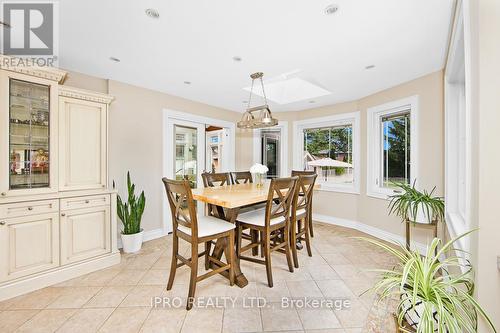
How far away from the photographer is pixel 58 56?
2.34 meters

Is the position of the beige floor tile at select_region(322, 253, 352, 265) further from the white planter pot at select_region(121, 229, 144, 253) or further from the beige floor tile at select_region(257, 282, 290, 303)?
the white planter pot at select_region(121, 229, 144, 253)

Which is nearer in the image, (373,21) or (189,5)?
(189,5)

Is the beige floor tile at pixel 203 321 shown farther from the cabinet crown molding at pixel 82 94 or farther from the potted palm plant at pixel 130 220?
the cabinet crown molding at pixel 82 94

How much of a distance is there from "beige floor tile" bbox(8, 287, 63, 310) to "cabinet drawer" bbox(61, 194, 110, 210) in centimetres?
78

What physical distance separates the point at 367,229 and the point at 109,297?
3.76m

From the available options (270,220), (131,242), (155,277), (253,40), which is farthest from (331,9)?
(131,242)

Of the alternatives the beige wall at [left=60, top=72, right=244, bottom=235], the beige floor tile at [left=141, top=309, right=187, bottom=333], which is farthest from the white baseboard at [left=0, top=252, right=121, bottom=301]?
the beige floor tile at [left=141, top=309, right=187, bottom=333]

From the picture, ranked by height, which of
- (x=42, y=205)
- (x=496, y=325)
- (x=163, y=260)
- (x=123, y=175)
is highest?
(x=123, y=175)

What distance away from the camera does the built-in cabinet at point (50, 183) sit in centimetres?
192

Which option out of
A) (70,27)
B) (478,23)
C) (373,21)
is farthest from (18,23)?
(478,23)

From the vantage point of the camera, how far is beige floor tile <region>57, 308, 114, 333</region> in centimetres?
155

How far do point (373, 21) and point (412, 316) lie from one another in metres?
2.04

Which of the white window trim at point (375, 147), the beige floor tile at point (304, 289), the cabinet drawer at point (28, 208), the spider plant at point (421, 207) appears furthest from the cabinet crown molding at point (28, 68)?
the white window trim at point (375, 147)

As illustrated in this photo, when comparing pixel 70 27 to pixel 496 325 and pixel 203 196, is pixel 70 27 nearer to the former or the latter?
pixel 203 196
